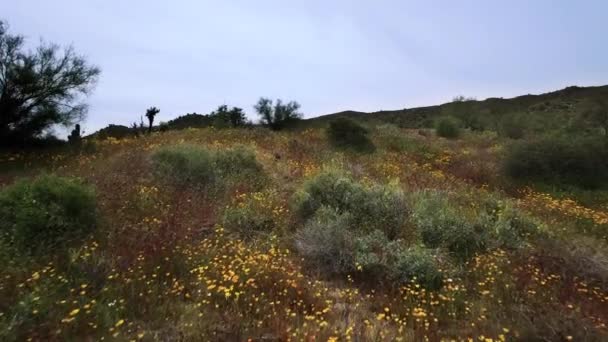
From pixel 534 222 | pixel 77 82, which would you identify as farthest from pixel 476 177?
pixel 77 82

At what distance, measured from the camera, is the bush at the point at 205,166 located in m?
10.2

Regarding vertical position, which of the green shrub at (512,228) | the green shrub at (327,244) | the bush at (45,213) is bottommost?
the green shrub at (512,228)

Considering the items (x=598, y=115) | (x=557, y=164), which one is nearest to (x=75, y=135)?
(x=557, y=164)

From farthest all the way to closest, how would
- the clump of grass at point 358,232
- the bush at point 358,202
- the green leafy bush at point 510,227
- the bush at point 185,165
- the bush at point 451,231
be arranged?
the bush at point 185,165 < the bush at point 358,202 < the green leafy bush at point 510,227 < the bush at point 451,231 < the clump of grass at point 358,232

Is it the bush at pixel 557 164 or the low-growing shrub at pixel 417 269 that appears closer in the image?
the low-growing shrub at pixel 417 269

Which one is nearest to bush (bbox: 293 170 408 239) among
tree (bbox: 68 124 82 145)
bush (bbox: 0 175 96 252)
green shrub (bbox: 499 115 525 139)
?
bush (bbox: 0 175 96 252)

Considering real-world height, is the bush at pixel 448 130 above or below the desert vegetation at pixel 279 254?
above

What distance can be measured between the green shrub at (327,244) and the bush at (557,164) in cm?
983

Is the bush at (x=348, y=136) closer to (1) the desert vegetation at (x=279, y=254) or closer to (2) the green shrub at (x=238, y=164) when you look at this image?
(1) the desert vegetation at (x=279, y=254)

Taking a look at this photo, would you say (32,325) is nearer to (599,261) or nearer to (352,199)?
(352,199)

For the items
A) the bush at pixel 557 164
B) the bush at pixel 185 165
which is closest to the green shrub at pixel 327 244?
the bush at pixel 185 165

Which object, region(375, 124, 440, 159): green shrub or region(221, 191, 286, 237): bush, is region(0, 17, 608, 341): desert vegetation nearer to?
region(221, 191, 286, 237): bush

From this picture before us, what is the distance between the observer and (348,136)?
17859 mm

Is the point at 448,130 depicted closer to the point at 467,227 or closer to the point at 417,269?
the point at 467,227
